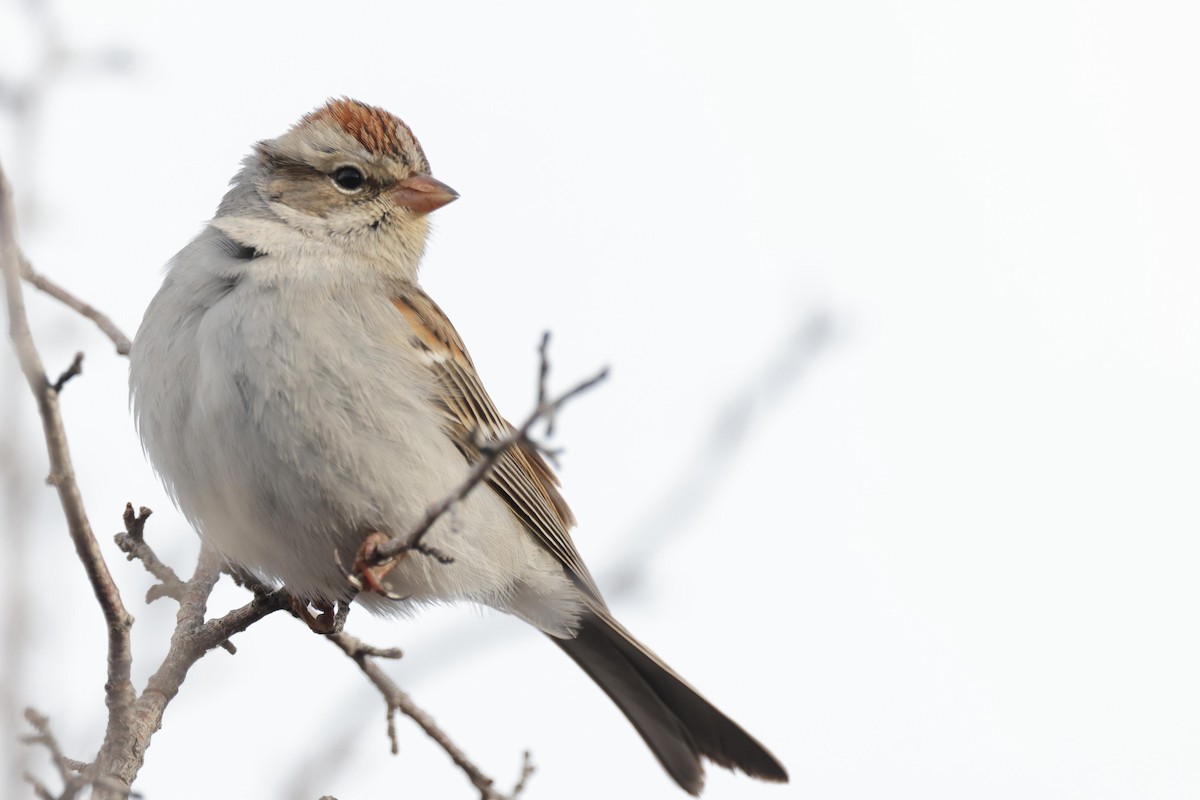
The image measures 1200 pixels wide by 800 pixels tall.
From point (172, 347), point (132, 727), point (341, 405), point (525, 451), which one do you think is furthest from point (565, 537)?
point (132, 727)

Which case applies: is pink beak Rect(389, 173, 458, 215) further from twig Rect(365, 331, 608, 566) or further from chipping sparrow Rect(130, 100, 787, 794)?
twig Rect(365, 331, 608, 566)

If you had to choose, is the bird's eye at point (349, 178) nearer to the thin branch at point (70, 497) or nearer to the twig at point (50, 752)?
the thin branch at point (70, 497)

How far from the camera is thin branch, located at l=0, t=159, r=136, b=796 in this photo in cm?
276

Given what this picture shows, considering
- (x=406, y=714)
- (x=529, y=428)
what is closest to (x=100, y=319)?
(x=406, y=714)

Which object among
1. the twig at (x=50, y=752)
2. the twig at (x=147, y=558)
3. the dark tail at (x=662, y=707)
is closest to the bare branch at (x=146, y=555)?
the twig at (x=147, y=558)

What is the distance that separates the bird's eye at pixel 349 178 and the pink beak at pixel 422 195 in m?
0.14

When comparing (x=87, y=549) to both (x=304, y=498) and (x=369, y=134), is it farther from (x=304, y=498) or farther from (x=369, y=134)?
(x=369, y=134)

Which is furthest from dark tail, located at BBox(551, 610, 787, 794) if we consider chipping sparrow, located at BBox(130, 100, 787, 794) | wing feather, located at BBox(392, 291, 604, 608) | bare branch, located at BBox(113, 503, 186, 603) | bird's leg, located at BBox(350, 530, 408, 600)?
bare branch, located at BBox(113, 503, 186, 603)

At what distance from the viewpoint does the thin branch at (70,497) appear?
276 cm

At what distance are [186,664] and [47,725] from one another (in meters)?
1.21

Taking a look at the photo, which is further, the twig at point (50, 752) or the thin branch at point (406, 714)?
the thin branch at point (406, 714)

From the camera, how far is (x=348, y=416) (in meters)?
4.71

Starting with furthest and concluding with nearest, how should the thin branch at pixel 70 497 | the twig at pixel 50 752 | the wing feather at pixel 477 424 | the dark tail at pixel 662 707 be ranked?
1. the dark tail at pixel 662 707
2. the wing feather at pixel 477 424
3. the twig at pixel 50 752
4. the thin branch at pixel 70 497

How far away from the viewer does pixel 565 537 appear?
5750 mm
